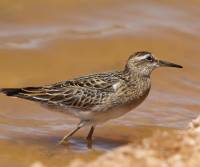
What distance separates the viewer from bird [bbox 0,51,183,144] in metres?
13.7

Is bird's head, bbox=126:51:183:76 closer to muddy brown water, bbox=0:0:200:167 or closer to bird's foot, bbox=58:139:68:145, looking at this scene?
muddy brown water, bbox=0:0:200:167

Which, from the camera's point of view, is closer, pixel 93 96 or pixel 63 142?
pixel 93 96

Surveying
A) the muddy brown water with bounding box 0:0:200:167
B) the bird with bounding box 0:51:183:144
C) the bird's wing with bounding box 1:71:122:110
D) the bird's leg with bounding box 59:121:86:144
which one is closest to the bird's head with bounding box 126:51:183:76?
the bird with bounding box 0:51:183:144

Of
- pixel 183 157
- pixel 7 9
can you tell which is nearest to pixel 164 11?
pixel 7 9

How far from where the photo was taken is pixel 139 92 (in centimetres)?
1404

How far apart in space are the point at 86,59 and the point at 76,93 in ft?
13.9

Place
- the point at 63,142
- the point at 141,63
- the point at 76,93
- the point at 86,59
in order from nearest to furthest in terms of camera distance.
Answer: the point at 76,93
the point at 63,142
the point at 141,63
the point at 86,59

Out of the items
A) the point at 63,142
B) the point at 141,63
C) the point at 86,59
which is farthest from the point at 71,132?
the point at 86,59

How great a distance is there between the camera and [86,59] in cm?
1803

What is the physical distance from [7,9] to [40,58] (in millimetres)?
2216

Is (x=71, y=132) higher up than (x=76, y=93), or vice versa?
(x=76, y=93)

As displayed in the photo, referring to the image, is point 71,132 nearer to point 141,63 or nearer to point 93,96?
point 93,96

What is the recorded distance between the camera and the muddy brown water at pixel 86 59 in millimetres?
14367

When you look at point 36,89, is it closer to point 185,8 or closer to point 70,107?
point 70,107
